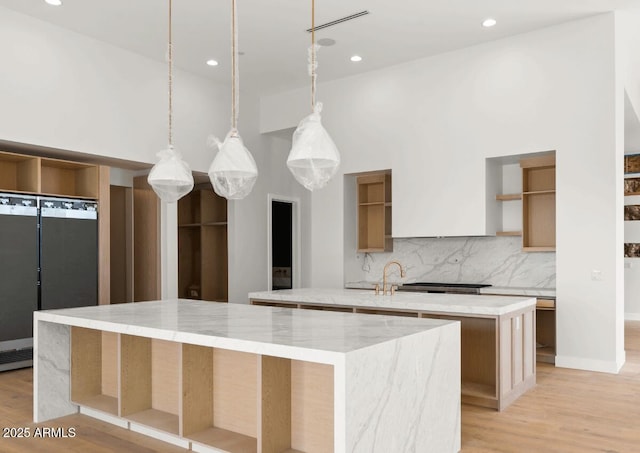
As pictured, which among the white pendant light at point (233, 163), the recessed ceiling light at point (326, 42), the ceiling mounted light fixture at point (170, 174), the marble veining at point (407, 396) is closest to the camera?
the marble veining at point (407, 396)

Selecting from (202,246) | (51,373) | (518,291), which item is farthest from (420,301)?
(202,246)

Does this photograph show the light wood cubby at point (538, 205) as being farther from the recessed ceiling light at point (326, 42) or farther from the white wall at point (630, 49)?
the recessed ceiling light at point (326, 42)

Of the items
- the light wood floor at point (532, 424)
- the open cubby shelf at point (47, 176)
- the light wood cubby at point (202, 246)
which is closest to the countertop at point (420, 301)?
the light wood floor at point (532, 424)

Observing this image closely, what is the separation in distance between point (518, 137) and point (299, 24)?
2.66 metres

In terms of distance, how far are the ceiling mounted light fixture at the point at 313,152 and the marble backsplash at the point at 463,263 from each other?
12.5ft

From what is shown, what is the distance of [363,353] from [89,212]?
4.65 m

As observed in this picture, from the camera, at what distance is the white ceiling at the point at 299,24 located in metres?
5.15

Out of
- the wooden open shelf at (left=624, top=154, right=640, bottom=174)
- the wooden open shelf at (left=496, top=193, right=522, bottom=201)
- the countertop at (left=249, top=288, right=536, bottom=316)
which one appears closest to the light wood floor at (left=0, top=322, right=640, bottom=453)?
the countertop at (left=249, top=288, right=536, bottom=316)

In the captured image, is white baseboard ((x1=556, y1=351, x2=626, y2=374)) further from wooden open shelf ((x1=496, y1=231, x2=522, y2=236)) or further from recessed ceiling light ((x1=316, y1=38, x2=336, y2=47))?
recessed ceiling light ((x1=316, y1=38, x2=336, y2=47))

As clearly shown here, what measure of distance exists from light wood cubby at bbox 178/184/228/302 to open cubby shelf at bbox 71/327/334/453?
491 centimetres

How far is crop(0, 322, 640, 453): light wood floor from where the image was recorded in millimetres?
3279

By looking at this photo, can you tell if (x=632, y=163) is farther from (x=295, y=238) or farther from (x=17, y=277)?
(x=17, y=277)

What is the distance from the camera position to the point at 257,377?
9.00 feet

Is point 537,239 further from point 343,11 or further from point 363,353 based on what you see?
point 363,353
